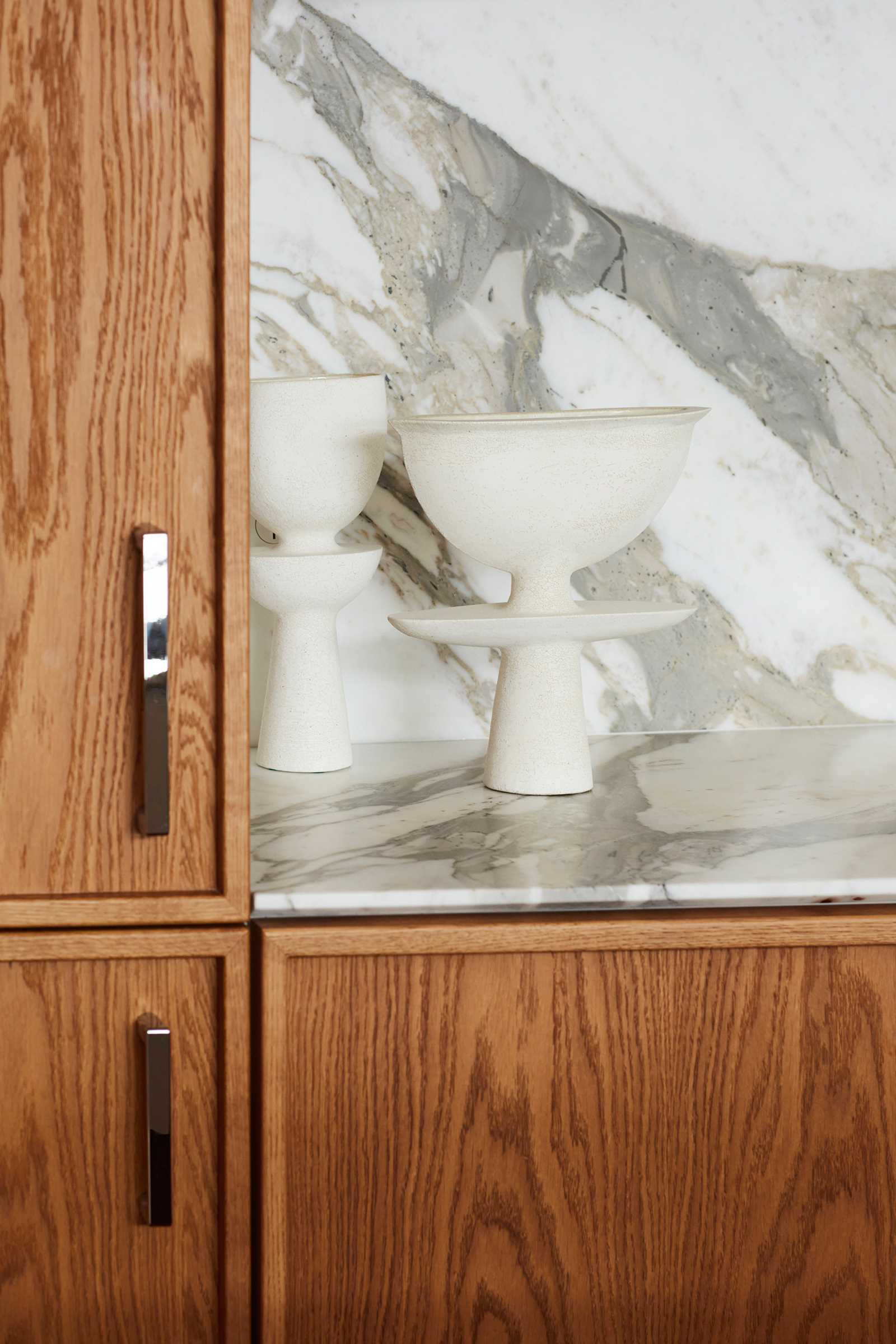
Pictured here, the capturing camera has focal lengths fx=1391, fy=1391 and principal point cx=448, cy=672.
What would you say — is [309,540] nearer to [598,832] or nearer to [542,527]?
Result: [542,527]

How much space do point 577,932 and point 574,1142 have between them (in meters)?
0.15

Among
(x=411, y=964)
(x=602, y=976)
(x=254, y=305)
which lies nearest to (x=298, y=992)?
(x=411, y=964)

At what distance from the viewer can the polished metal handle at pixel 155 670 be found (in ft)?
2.86

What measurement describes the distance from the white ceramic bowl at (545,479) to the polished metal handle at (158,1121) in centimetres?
51

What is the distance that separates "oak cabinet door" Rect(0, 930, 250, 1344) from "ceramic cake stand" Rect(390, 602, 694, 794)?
37 centimetres

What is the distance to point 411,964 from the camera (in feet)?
3.07

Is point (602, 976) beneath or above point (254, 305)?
beneath

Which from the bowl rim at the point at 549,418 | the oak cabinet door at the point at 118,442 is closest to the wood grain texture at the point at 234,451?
the oak cabinet door at the point at 118,442

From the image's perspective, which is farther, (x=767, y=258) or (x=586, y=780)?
(x=767, y=258)

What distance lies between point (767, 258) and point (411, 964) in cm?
92

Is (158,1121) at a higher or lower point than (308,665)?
lower

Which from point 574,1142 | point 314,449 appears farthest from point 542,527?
point 574,1142

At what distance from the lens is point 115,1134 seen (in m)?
0.92

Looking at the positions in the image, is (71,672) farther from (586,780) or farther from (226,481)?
(586,780)
